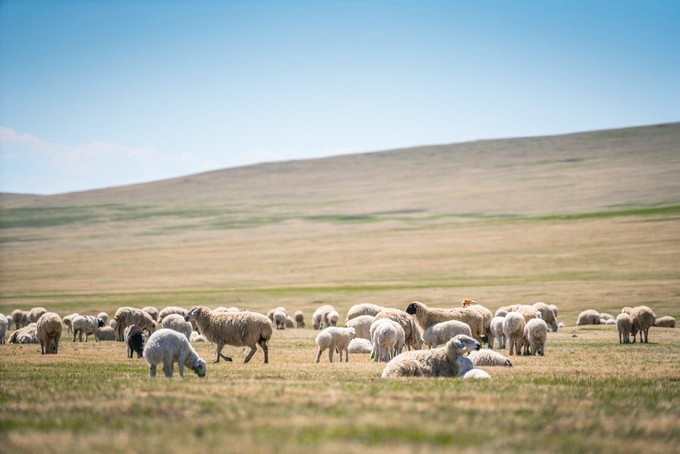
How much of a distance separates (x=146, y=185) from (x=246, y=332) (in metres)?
179

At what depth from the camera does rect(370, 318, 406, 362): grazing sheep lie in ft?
71.5

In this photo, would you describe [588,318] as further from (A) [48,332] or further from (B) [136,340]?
(A) [48,332]

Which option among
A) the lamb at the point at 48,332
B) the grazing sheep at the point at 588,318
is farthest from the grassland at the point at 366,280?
the grazing sheep at the point at 588,318

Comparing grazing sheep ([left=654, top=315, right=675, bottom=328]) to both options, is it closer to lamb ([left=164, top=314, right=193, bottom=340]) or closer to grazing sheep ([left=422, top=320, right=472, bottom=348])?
grazing sheep ([left=422, top=320, right=472, bottom=348])

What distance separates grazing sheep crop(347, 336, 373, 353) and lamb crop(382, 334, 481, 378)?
9.19 metres

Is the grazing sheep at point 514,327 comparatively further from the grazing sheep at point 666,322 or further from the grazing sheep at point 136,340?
the grazing sheep at point 666,322

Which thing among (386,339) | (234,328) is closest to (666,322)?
(386,339)

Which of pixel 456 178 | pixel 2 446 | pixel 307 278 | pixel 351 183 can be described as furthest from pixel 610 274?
pixel 351 183

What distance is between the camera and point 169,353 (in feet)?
51.7

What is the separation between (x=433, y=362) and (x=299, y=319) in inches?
1335

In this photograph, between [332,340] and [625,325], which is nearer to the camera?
[332,340]

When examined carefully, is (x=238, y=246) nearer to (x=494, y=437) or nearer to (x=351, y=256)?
(x=351, y=256)

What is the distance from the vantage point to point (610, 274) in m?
64.8

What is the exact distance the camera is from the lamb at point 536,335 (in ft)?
82.3
